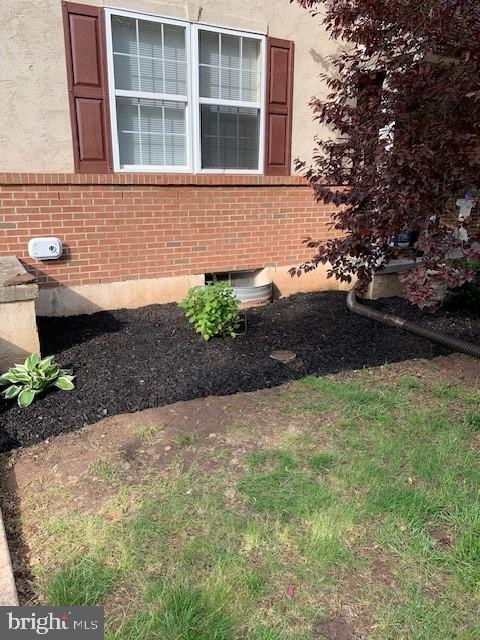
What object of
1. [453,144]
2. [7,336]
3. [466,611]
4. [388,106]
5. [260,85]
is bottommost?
[466,611]

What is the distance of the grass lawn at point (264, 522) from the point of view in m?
1.88

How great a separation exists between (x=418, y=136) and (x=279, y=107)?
2384 mm

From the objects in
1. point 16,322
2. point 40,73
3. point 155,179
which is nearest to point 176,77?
point 155,179

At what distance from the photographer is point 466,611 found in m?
1.89

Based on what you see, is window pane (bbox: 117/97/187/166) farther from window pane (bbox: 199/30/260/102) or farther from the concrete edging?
the concrete edging

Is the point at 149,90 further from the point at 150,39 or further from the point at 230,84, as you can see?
the point at 230,84

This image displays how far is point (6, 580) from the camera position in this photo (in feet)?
6.27

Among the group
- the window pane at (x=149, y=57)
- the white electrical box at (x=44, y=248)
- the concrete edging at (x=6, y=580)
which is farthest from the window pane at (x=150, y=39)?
the concrete edging at (x=6, y=580)

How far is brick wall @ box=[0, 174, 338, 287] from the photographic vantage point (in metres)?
4.77

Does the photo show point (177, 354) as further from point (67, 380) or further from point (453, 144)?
point (453, 144)

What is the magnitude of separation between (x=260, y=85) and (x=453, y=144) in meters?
2.93

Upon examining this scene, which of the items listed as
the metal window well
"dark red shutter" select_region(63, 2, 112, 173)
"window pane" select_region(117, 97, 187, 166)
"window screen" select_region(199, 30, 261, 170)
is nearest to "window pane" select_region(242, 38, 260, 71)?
"window screen" select_region(199, 30, 261, 170)

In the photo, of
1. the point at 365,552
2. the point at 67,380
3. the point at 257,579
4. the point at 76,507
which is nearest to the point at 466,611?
the point at 365,552

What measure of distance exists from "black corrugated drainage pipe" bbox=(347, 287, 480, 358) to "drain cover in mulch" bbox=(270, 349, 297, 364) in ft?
4.98
